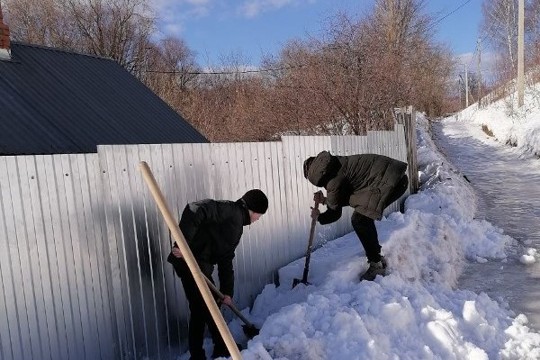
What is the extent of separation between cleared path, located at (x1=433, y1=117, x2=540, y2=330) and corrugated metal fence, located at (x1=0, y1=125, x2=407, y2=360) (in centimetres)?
306

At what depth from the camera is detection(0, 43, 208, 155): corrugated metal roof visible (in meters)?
7.42

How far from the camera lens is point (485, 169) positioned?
15.2m

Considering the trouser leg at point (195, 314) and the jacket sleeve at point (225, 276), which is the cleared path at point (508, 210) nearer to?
the jacket sleeve at point (225, 276)

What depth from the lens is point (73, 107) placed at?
8969mm

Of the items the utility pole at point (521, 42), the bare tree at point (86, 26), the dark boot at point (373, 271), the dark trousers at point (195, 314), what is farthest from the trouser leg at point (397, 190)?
the bare tree at point (86, 26)

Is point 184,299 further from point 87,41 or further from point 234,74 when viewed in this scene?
point 87,41

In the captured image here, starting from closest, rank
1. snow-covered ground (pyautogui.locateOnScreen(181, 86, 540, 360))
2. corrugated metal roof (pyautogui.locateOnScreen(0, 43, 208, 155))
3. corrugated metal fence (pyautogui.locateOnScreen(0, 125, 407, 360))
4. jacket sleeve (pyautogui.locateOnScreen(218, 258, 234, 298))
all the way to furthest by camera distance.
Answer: corrugated metal fence (pyautogui.locateOnScreen(0, 125, 407, 360))
snow-covered ground (pyautogui.locateOnScreen(181, 86, 540, 360))
jacket sleeve (pyautogui.locateOnScreen(218, 258, 234, 298))
corrugated metal roof (pyautogui.locateOnScreen(0, 43, 208, 155))

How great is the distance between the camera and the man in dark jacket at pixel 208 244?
3.42 meters

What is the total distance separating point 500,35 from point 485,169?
30.9 meters

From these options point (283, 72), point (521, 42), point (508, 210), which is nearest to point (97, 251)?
point (508, 210)

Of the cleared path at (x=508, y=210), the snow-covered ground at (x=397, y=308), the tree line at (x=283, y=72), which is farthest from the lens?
the tree line at (x=283, y=72)

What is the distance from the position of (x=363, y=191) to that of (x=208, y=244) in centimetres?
196

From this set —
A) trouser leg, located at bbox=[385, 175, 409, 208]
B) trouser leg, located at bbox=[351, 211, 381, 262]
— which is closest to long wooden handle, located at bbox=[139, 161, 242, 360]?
trouser leg, located at bbox=[351, 211, 381, 262]

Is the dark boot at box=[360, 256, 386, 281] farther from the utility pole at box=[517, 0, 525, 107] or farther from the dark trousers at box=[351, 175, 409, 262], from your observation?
the utility pole at box=[517, 0, 525, 107]
